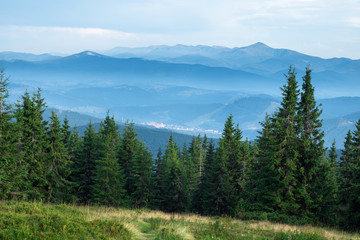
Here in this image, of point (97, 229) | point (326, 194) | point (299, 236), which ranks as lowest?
point (326, 194)

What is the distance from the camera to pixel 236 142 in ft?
142

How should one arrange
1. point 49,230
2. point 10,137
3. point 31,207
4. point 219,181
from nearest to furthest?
1. point 49,230
2. point 31,207
3. point 10,137
4. point 219,181

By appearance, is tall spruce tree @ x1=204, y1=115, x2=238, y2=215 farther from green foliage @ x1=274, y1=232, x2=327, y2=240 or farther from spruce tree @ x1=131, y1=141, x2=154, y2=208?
green foliage @ x1=274, y1=232, x2=327, y2=240

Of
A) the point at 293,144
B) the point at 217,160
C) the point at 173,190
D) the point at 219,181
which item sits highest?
the point at 293,144

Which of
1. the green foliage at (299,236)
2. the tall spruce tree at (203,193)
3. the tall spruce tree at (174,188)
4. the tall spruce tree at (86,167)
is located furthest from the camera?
the tall spruce tree at (174,188)

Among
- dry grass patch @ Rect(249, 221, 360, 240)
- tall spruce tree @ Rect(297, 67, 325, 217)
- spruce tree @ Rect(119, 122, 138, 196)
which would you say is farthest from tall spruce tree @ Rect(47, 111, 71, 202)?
tall spruce tree @ Rect(297, 67, 325, 217)

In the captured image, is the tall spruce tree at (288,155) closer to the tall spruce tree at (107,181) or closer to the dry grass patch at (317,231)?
the dry grass patch at (317,231)

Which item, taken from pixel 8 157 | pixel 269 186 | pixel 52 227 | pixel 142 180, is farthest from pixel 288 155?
pixel 8 157

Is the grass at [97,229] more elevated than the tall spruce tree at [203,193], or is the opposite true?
the grass at [97,229]

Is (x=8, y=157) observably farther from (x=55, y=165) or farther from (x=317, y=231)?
(x=317, y=231)

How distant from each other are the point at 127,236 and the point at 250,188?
85.6ft

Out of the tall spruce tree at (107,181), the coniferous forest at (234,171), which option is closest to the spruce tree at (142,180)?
the coniferous forest at (234,171)

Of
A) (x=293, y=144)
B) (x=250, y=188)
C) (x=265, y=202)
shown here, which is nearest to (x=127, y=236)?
(x=265, y=202)

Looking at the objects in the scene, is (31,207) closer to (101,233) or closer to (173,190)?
(101,233)
